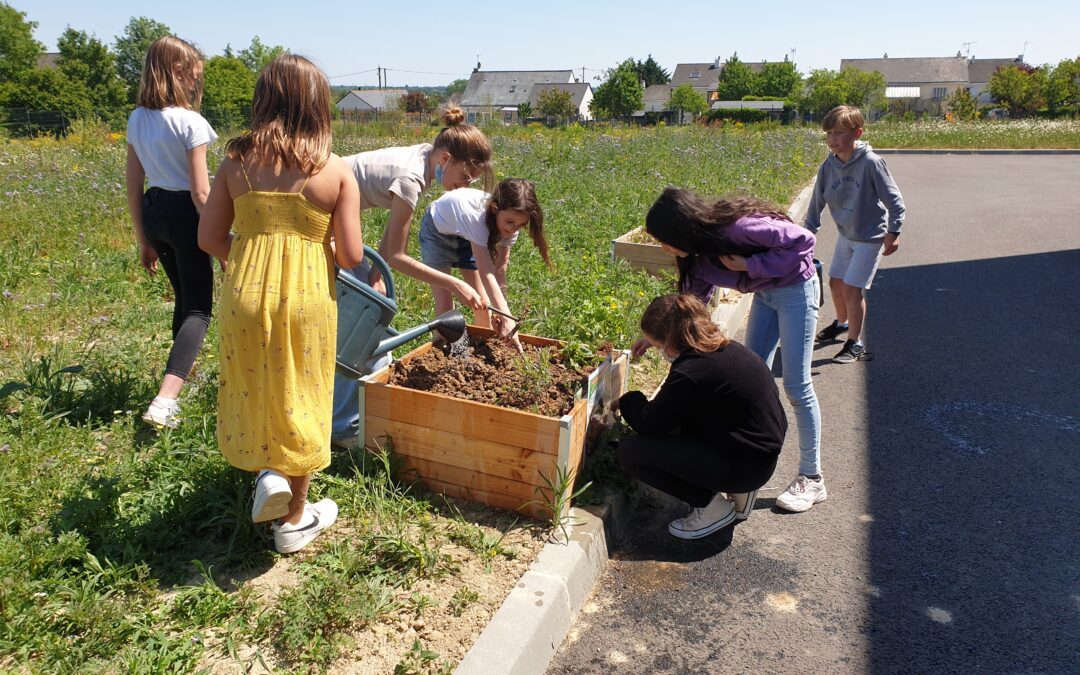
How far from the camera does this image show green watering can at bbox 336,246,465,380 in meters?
3.19

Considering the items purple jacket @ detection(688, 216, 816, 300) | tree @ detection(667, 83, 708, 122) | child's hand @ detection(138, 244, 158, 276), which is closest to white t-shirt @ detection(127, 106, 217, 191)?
child's hand @ detection(138, 244, 158, 276)

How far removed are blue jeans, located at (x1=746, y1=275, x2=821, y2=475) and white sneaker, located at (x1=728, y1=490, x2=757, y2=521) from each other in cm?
42

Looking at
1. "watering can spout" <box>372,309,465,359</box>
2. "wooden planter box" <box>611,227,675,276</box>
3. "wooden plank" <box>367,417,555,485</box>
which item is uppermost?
"watering can spout" <box>372,309,465,359</box>

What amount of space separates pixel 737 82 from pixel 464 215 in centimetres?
9226

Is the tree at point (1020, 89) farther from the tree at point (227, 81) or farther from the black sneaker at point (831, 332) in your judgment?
the black sneaker at point (831, 332)

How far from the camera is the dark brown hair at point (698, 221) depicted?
3359 millimetres

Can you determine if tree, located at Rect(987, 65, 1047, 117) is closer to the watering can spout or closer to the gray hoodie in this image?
the gray hoodie

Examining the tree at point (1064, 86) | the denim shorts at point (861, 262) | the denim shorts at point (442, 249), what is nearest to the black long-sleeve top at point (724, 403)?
the denim shorts at point (442, 249)

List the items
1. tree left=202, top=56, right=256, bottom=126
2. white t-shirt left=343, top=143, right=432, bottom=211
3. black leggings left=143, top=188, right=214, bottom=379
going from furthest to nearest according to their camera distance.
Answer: tree left=202, top=56, right=256, bottom=126
black leggings left=143, top=188, right=214, bottom=379
white t-shirt left=343, top=143, right=432, bottom=211

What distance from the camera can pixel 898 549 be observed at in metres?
3.35

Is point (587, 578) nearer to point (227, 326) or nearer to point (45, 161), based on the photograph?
point (227, 326)

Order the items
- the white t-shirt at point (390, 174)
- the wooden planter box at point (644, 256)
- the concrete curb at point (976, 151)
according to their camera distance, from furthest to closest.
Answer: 1. the concrete curb at point (976, 151)
2. the wooden planter box at point (644, 256)
3. the white t-shirt at point (390, 174)

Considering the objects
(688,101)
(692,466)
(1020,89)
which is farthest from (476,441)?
(688,101)

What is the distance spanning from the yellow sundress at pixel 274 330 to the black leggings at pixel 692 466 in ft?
4.65
